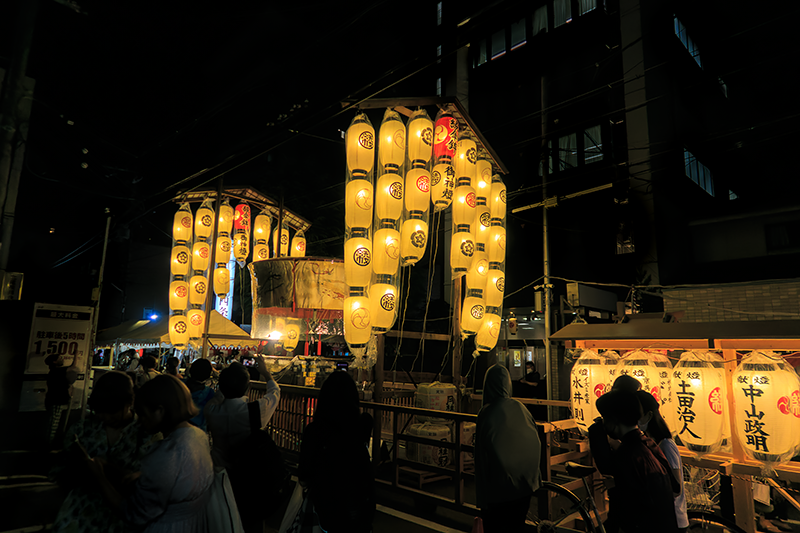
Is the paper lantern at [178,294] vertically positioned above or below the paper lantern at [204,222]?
below

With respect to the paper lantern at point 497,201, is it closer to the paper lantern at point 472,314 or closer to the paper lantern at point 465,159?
the paper lantern at point 465,159

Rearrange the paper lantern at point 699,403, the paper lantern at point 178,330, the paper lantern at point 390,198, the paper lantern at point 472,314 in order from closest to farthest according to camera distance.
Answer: the paper lantern at point 699,403
the paper lantern at point 390,198
the paper lantern at point 472,314
the paper lantern at point 178,330

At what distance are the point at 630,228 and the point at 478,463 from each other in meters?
17.8

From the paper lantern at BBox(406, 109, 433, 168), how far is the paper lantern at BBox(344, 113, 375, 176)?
2.83 ft

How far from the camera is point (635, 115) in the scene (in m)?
19.2

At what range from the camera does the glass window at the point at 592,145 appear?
20266 mm

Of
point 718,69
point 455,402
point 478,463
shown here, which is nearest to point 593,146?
point 718,69

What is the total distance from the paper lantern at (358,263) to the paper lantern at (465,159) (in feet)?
10.1

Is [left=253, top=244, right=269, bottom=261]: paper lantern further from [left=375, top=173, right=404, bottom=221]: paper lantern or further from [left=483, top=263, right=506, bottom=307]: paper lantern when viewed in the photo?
[left=483, top=263, right=506, bottom=307]: paper lantern

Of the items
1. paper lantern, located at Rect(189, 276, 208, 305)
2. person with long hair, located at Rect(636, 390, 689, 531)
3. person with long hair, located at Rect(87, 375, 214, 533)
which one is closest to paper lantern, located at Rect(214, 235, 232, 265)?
paper lantern, located at Rect(189, 276, 208, 305)

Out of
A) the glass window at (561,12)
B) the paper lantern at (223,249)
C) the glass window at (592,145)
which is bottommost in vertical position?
the paper lantern at (223,249)

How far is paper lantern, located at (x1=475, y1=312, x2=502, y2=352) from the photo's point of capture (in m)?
10.3

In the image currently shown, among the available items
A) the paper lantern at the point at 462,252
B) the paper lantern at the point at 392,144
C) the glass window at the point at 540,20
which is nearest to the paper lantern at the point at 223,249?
the paper lantern at the point at 392,144

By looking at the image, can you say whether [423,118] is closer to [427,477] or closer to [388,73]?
[388,73]
